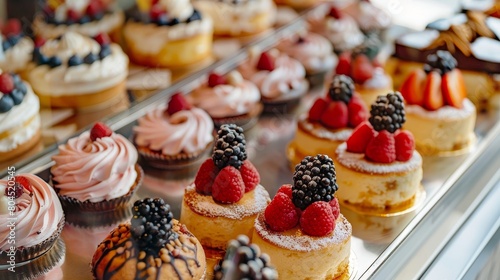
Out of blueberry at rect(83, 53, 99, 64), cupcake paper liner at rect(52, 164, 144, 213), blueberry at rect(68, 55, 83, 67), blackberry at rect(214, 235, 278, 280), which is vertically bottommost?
cupcake paper liner at rect(52, 164, 144, 213)

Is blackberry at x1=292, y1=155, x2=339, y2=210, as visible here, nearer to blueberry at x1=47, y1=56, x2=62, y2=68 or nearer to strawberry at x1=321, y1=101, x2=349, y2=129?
strawberry at x1=321, y1=101, x2=349, y2=129

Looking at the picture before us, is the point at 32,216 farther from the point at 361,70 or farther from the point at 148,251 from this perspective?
the point at 361,70

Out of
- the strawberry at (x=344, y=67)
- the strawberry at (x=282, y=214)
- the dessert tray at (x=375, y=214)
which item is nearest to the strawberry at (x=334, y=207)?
the strawberry at (x=282, y=214)

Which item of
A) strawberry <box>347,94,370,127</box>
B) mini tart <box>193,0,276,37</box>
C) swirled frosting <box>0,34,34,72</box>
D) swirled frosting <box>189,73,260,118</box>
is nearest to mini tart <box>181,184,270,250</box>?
strawberry <box>347,94,370,127</box>

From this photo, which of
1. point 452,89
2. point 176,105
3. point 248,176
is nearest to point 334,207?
point 248,176

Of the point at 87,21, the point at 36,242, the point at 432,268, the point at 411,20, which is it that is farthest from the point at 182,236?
the point at 411,20
